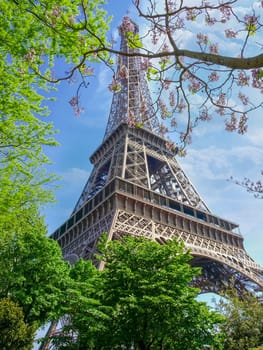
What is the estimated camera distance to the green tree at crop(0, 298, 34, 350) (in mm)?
12617

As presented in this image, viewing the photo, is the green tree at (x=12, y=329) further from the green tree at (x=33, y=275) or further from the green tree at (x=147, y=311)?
the green tree at (x=147, y=311)

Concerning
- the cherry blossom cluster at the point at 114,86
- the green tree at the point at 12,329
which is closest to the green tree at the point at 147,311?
the green tree at the point at 12,329

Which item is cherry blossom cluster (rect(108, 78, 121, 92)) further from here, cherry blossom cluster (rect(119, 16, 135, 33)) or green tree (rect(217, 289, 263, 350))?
green tree (rect(217, 289, 263, 350))

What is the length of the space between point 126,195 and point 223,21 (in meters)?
23.7

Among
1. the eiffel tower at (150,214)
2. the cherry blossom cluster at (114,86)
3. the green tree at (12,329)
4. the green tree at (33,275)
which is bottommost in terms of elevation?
the green tree at (12,329)

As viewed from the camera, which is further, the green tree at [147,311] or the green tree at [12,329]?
the green tree at [147,311]

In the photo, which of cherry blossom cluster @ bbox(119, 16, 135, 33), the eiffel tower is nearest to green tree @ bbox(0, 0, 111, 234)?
cherry blossom cluster @ bbox(119, 16, 135, 33)

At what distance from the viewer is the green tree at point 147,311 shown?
525 inches

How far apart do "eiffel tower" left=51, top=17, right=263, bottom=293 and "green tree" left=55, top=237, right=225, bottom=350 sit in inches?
382

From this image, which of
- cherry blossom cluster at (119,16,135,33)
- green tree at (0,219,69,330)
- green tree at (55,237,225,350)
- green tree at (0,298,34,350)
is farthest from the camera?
green tree at (0,219,69,330)

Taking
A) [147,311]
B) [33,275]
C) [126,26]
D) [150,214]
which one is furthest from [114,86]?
[150,214]

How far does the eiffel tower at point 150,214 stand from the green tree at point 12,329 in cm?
1168

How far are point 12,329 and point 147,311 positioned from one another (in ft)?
17.2

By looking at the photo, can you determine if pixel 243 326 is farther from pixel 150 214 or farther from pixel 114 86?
pixel 114 86
